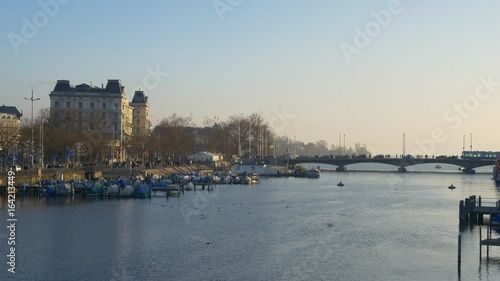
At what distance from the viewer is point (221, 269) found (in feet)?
130

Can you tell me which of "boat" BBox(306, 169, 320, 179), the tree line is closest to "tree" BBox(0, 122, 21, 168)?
the tree line

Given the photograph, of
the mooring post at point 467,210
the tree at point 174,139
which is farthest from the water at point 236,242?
the tree at point 174,139

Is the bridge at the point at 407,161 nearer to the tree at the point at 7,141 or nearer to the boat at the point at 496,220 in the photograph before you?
the tree at the point at 7,141

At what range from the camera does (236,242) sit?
1937 inches

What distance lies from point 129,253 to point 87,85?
11776cm

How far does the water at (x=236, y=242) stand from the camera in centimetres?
3909

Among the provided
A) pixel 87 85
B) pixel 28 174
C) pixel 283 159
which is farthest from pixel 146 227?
pixel 283 159

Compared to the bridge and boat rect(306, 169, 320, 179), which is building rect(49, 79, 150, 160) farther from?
the bridge

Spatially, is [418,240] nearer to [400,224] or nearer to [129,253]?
[400,224]

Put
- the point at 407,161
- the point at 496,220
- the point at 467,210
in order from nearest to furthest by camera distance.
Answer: the point at 496,220 < the point at 467,210 < the point at 407,161

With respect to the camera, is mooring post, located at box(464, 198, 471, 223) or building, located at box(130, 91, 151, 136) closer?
mooring post, located at box(464, 198, 471, 223)

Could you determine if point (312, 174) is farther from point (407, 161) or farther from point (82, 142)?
point (82, 142)

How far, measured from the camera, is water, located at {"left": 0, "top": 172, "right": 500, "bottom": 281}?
39094mm

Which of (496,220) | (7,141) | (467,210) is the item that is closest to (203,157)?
(7,141)
